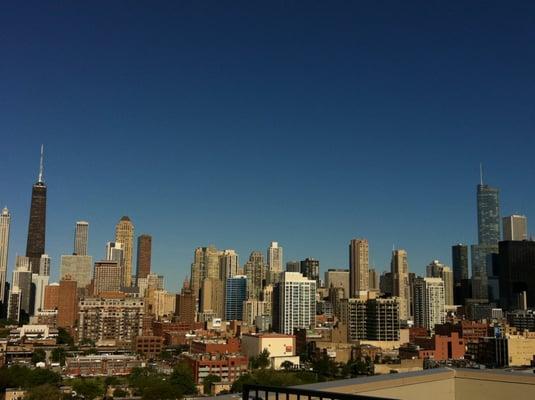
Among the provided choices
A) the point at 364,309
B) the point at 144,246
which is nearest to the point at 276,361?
the point at 364,309

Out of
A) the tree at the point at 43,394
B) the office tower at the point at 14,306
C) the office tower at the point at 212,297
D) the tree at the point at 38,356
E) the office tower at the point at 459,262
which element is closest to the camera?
the tree at the point at 43,394

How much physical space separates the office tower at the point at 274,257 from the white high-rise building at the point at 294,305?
4309 cm

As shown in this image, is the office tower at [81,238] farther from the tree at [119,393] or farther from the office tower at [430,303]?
the tree at [119,393]

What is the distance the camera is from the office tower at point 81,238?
147m

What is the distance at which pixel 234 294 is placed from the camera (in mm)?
104625

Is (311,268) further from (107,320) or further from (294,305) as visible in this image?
(107,320)

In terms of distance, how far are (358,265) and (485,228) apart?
4917 cm

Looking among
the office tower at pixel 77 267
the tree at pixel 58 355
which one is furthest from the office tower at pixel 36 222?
the tree at pixel 58 355

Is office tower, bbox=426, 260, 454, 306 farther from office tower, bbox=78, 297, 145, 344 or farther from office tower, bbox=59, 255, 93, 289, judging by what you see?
office tower, bbox=59, 255, 93, 289

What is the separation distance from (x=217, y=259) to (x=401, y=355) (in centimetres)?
6909

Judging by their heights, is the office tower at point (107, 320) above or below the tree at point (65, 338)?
above

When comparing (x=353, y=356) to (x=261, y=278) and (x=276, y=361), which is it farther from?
(x=261, y=278)

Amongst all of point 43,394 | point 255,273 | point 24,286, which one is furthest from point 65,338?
point 24,286

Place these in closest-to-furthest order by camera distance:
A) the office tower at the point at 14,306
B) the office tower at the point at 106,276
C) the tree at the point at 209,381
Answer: the tree at the point at 209,381, the office tower at the point at 14,306, the office tower at the point at 106,276
